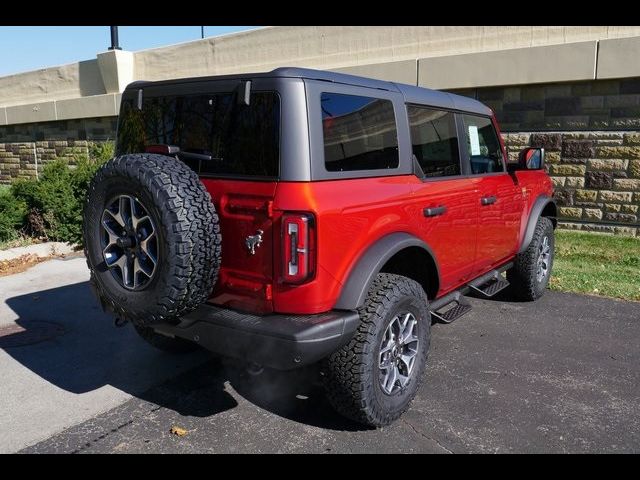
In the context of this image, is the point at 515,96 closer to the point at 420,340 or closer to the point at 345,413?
the point at 420,340

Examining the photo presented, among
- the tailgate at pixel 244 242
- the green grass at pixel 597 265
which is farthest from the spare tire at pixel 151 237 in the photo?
the green grass at pixel 597 265

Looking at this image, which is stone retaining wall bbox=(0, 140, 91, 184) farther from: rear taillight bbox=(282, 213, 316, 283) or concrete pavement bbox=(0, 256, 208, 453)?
rear taillight bbox=(282, 213, 316, 283)

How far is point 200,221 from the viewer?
269 centimetres

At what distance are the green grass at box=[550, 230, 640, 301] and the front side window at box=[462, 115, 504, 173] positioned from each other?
224 centimetres

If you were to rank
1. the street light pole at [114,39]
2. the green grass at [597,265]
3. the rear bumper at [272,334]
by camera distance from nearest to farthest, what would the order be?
the rear bumper at [272,334] → the green grass at [597,265] → the street light pole at [114,39]

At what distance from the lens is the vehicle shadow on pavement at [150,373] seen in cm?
344

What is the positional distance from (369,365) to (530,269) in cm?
305

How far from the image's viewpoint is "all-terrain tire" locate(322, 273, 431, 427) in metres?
2.89

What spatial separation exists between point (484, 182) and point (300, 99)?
2101 mm

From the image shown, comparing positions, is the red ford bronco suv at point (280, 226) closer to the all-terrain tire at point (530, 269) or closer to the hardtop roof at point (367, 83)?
the hardtop roof at point (367, 83)

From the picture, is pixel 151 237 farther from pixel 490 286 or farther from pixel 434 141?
pixel 490 286

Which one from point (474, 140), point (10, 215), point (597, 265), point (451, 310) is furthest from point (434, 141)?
point (10, 215)

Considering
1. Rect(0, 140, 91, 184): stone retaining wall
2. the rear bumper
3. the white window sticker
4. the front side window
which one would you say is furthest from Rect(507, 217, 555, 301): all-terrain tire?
Rect(0, 140, 91, 184): stone retaining wall

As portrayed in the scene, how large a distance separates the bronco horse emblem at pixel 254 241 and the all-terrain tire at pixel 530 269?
343 centimetres
